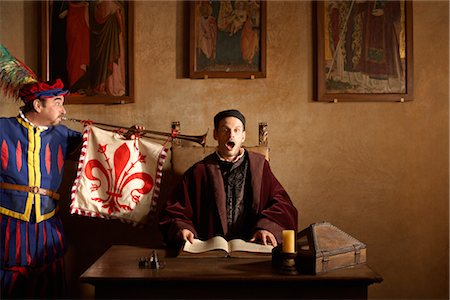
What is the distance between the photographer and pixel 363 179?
4.21 meters

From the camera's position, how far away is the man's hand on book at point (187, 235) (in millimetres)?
3158

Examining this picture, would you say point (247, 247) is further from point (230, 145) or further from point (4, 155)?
point (4, 155)

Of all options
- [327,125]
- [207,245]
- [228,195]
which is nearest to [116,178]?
[228,195]

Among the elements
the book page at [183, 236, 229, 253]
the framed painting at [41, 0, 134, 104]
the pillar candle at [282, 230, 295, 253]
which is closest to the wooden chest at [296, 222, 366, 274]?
the pillar candle at [282, 230, 295, 253]

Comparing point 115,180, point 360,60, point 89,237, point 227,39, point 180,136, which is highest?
point 227,39

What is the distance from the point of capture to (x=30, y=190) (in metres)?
3.49

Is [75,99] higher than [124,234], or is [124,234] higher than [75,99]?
[75,99]

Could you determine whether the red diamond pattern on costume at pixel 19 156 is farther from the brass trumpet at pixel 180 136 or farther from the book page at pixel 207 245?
the book page at pixel 207 245

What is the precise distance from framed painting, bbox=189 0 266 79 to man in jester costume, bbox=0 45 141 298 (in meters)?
1.05

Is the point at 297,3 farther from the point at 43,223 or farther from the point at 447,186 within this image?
the point at 43,223

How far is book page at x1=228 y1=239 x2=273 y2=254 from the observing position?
9.87 feet

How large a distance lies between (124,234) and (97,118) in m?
0.86

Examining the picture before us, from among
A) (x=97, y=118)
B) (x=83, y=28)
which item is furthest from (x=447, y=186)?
(x=83, y=28)

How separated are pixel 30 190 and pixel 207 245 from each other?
1.18 meters
